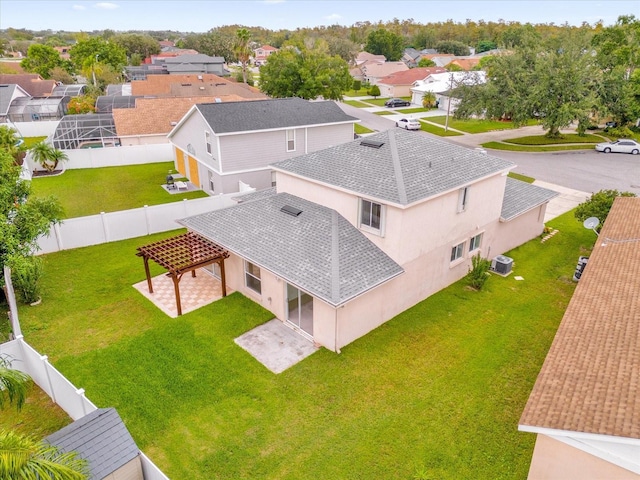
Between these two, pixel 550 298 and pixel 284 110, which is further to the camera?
pixel 284 110

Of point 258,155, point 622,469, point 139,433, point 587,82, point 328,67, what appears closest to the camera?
point 622,469

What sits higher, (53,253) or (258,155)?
(258,155)

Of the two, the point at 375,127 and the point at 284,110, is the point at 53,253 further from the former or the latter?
the point at 375,127

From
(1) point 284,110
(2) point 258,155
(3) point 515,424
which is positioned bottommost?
(3) point 515,424

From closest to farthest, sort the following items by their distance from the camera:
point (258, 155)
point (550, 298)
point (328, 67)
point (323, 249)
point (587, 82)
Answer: point (323, 249) < point (550, 298) < point (258, 155) < point (587, 82) < point (328, 67)

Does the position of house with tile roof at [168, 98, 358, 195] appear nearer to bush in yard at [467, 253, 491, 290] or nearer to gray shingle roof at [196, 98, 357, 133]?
gray shingle roof at [196, 98, 357, 133]

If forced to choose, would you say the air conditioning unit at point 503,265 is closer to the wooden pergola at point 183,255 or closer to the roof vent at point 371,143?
the roof vent at point 371,143

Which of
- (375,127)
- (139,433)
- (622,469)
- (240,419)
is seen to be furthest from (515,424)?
(375,127)

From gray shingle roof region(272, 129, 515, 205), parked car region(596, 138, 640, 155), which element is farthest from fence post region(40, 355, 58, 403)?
parked car region(596, 138, 640, 155)
